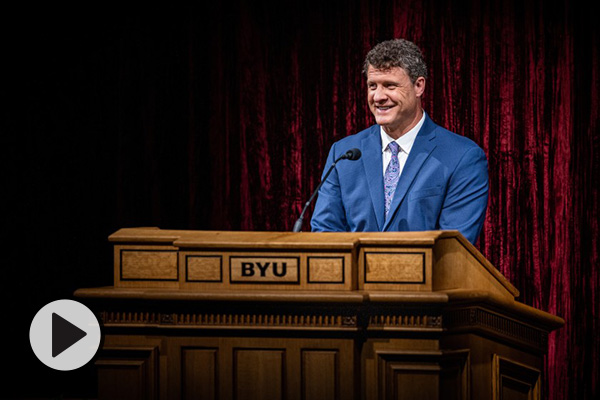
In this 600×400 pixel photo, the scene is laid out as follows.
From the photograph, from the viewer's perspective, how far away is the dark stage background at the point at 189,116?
408cm

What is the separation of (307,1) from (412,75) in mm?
1527

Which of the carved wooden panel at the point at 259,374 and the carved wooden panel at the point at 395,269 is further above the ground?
the carved wooden panel at the point at 395,269

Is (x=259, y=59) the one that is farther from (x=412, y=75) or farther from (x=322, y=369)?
(x=322, y=369)

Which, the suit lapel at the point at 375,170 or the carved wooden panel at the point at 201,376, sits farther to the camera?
the suit lapel at the point at 375,170

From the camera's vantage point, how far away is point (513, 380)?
2268 mm

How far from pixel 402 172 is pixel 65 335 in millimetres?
1217

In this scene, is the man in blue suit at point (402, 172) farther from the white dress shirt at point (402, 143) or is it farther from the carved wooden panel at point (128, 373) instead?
the carved wooden panel at point (128, 373)

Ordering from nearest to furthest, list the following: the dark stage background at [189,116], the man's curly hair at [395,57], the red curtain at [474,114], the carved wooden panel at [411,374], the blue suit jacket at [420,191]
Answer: the carved wooden panel at [411,374] < the blue suit jacket at [420,191] < the man's curly hair at [395,57] < the red curtain at [474,114] < the dark stage background at [189,116]

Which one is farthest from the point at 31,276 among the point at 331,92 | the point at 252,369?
the point at 252,369

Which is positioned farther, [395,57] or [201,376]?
[395,57]

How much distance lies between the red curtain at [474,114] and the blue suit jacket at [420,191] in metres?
1.22

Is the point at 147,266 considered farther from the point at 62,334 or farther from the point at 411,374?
the point at 411,374

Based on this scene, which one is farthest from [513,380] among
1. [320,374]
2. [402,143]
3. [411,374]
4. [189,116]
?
[189,116]

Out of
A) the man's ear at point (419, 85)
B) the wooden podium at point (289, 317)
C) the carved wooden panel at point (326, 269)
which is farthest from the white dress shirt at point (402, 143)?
the carved wooden panel at point (326, 269)
